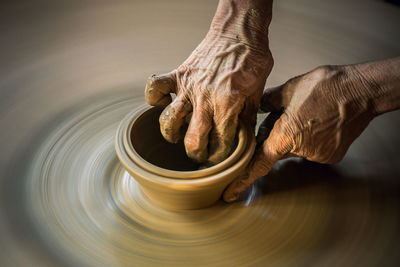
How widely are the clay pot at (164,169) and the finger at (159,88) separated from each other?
0.05m

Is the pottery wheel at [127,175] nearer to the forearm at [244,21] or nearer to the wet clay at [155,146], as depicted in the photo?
the wet clay at [155,146]

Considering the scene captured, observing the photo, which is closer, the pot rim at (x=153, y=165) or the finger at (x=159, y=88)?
the pot rim at (x=153, y=165)

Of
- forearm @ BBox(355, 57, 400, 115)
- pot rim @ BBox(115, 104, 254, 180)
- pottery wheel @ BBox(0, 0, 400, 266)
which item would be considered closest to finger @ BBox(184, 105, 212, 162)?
pot rim @ BBox(115, 104, 254, 180)

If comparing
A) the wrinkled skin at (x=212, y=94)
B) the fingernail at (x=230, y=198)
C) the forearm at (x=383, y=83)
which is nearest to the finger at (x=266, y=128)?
the wrinkled skin at (x=212, y=94)

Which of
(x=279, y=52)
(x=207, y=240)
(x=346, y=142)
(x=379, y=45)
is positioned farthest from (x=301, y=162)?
(x=379, y=45)

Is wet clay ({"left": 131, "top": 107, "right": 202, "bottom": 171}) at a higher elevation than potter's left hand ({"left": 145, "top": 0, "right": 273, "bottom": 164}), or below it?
below

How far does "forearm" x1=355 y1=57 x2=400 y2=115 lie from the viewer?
1183 millimetres

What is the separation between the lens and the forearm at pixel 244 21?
4.43 feet

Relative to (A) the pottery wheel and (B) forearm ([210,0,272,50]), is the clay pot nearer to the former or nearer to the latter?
(A) the pottery wheel

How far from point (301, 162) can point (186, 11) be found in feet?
3.45

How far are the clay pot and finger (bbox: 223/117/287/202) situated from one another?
33 mm

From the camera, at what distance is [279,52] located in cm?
188

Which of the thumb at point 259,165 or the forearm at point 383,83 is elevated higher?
the forearm at point 383,83

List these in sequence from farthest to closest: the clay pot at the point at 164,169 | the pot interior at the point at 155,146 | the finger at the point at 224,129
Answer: the pot interior at the point at 155,146 → the finger at the point at 224,129 → the clay pot at the point at 164,169
